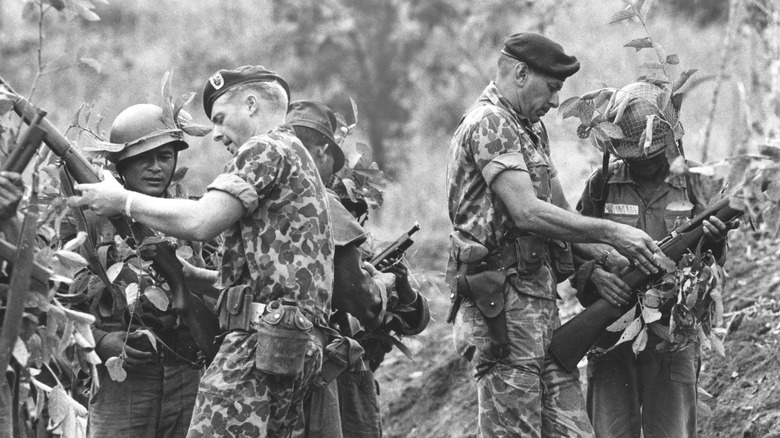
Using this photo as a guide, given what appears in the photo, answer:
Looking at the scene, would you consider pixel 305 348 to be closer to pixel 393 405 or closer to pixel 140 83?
pixel 393 405

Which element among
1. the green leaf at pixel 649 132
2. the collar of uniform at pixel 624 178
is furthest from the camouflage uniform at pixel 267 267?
the collar of uniform at pixel 624 178

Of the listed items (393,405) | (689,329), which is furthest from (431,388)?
(689,329)

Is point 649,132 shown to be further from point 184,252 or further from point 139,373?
point 139,373

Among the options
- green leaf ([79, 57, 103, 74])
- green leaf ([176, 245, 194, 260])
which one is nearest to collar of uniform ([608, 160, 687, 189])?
green leaf ([176, 245, 194, 260])

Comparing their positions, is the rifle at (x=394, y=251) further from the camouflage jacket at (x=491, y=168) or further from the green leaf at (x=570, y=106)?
the green leaf at (x=570, y=106)

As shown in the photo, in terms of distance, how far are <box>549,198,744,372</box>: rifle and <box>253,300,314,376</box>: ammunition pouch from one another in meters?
1.43

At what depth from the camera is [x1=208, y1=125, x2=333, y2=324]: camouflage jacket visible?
4.81 meters

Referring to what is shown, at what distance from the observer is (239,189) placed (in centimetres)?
472

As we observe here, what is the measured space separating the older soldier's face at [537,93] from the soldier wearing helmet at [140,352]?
1.92 meters

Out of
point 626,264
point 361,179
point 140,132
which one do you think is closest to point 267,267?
point 140,132

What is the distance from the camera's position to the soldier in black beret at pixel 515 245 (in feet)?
17.8

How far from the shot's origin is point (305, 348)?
4.82 meters

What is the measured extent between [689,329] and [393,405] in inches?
141

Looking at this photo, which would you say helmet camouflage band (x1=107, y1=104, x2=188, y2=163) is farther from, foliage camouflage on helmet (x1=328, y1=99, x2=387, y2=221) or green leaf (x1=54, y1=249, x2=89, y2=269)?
green leaf (x1=54, y1=249, x2=89, y2=269)
